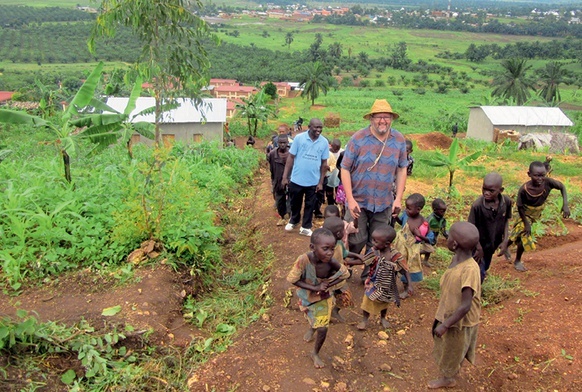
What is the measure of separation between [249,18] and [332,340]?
15984 cm

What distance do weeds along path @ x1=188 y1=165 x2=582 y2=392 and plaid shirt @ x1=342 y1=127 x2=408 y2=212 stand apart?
105cm

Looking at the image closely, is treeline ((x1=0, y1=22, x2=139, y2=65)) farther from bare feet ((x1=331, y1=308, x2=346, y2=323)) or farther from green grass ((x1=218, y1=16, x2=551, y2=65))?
bare feet ((x1=331, y1=308, x2=346, y2=323))

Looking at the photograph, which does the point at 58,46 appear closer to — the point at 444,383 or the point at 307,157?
the point at 307,157

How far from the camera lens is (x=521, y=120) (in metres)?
22.7

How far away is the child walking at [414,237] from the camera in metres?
4.89

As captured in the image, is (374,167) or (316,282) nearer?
(316,282)

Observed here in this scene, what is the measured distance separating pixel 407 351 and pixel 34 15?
12653 centimetres

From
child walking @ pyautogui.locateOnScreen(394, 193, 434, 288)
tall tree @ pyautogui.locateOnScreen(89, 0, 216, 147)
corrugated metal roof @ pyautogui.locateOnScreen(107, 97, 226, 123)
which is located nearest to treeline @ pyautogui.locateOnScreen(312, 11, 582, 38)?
corrugated metal roof @ pyautogui.locateOnScreen(107, 97, 226, 123)

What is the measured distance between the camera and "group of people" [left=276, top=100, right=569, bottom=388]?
3.43 meters

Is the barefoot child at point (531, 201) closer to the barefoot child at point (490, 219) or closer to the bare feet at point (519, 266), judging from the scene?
the bare feet at point (519, 266)

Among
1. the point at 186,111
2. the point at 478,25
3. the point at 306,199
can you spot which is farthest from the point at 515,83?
the point at 478,25

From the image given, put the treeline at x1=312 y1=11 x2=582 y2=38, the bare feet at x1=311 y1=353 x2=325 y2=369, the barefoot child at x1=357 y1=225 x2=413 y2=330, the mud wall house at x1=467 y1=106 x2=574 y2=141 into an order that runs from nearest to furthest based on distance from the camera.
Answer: the bare feet at x1=311 y1=353 x2=325 y2=369
the barefoot child at x1=357 y1=225 x2=413 y2=330
the mud wall house at x1=467 y1=106 x2=574 y2=141
the treeline at x1=312 y1=11 x2=582 y2=38

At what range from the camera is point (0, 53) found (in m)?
73.6

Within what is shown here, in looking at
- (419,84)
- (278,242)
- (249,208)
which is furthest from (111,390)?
(419,84)
